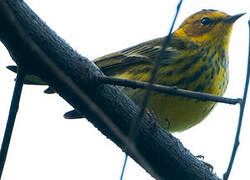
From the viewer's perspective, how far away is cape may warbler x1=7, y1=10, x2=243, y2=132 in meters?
5.51

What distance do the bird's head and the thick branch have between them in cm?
270

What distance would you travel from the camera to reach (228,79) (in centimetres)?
624

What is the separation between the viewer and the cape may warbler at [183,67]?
18.1ft

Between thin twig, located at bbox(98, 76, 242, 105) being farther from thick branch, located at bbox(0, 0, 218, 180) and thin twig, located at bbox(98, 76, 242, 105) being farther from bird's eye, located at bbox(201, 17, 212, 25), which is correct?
bird's eye, located at bbox(201, 17, 212, 25)

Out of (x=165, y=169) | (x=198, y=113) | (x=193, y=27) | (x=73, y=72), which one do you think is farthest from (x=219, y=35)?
(x=73, y=72)

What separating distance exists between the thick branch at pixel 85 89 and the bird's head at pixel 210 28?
2.70 metres

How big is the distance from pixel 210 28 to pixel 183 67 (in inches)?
49.4

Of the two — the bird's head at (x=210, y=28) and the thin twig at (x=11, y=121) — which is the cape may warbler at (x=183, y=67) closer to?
the bird's head at (x=210, y=28)

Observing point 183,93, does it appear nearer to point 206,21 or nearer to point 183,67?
point 183,67

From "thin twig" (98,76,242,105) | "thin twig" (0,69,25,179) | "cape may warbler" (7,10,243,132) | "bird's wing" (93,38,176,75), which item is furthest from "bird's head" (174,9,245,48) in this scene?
"thin twig" (0,69,25,179)

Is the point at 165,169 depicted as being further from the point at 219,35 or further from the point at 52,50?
the point at 219,35

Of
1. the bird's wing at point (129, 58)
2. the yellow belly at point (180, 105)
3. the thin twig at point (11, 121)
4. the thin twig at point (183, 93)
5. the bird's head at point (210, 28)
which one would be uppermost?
the bird's head at point (210, 28)

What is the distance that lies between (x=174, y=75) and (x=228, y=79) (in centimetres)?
89

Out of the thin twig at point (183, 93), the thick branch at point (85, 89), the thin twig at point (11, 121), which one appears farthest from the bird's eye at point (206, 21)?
the thin twig at point (11, 121)
